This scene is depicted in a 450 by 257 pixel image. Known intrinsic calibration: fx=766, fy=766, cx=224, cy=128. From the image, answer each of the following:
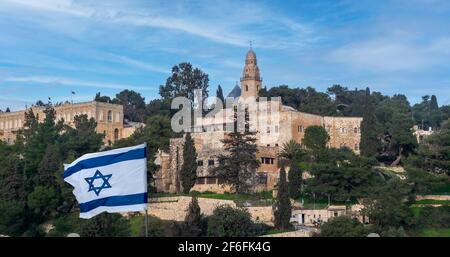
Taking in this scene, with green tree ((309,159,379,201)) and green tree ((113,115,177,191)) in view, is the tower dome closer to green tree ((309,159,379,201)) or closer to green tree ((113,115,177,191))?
green tree ((113,115,177,191))

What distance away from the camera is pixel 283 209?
43125mm

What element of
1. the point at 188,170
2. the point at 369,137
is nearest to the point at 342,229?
the point at 188,170

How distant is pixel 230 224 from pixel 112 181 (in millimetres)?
27376

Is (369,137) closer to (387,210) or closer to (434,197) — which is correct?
(434,197)

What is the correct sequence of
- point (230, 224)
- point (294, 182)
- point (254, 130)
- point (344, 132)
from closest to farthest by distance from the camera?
point (230, 224)
point (294, 182)
point (254, 130)
point (344, 132)

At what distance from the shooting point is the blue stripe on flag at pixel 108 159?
13.7 meters

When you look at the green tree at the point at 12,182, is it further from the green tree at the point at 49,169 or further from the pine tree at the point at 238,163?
the pine tree at the point at 238,163

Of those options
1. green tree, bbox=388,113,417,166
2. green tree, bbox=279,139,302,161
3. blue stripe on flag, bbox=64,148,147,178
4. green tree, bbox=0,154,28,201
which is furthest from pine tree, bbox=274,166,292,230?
blue stripe on flag, bbox=64,148,147,178

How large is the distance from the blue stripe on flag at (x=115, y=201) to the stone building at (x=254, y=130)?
1533 inches

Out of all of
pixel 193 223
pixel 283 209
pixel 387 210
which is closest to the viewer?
pixel 193 223

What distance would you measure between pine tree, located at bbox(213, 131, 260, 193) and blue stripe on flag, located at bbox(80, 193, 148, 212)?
122ft

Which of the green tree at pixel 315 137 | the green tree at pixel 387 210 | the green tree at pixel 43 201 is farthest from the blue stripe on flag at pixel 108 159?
the green tree at pixel 315 137
